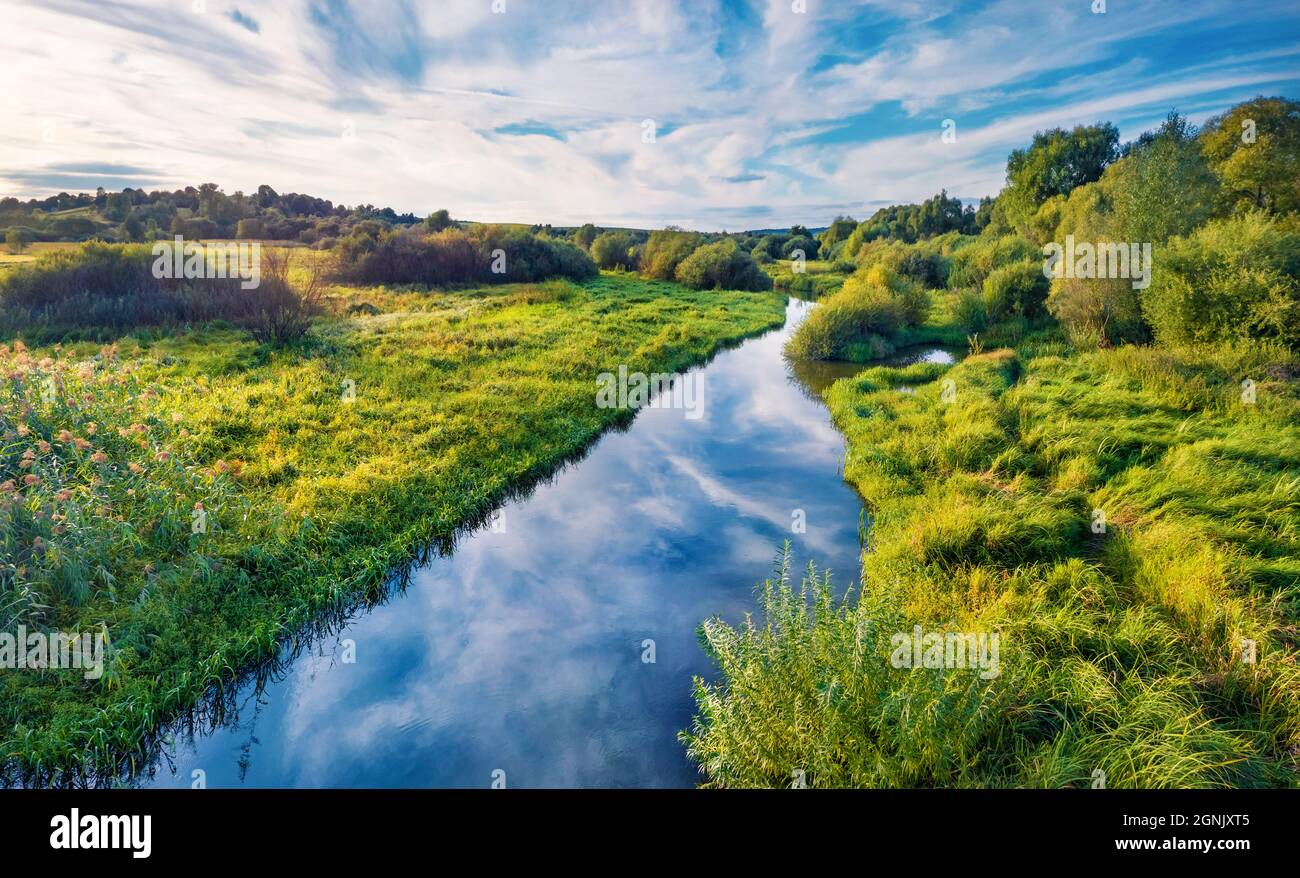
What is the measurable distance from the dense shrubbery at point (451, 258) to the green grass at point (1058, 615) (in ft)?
104

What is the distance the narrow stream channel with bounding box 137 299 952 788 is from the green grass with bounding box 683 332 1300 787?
0.69m

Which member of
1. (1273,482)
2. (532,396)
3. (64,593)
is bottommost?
(64,593)

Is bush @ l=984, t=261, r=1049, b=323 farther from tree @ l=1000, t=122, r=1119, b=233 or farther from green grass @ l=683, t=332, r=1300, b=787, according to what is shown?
tree @ l=1000, t=122, r=1119, b=233

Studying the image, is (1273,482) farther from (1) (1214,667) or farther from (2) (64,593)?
Answer: (2) (64,593)

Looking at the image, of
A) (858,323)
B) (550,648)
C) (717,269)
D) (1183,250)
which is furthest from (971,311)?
(550,648)

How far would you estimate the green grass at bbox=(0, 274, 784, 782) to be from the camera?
5.63m

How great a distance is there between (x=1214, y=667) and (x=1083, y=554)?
8.14 ft

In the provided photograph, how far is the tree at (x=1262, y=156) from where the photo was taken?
2370 centimetres

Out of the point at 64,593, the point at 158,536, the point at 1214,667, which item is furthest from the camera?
the point at 158,536

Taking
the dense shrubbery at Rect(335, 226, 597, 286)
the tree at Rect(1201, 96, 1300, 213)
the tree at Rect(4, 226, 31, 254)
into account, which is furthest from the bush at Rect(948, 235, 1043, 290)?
the tree at Rect(4, 226, 31, 254)

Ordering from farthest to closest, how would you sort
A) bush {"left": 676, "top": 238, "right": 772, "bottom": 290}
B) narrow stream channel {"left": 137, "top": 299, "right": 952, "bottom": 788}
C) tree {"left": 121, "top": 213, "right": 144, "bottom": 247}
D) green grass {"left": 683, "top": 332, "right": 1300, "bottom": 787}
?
bush {"left": 676, "top": 238, "right": 772, "bottom": 290} → tree {"left": 121, "top": 213, "right": 144, "bottom": 247} → narrow stream channel {"left": 137, "top": 299, "right": 952, "bottom": 788} → green grass {"left": 683, "top": 332, "right": 1300, "bottom": 787}
